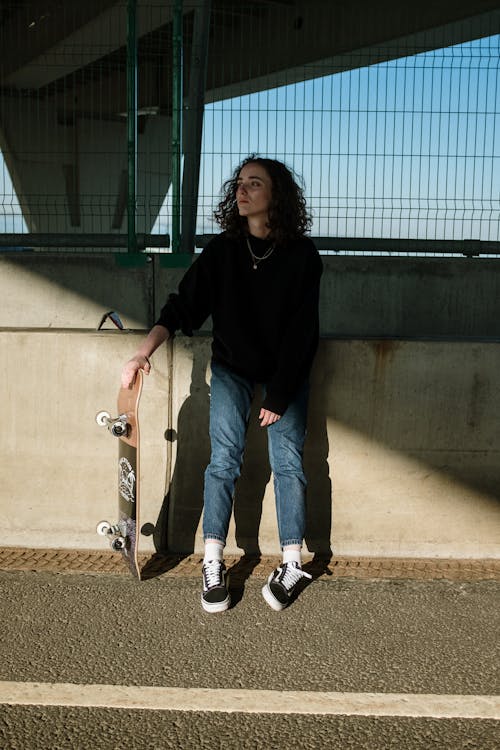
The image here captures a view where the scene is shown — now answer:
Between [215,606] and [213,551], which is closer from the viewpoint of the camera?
[215,606]

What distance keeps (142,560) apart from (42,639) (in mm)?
1000

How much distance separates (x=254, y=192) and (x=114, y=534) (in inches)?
68.3

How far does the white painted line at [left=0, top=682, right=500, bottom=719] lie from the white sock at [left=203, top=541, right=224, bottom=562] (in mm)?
988

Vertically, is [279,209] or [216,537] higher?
[279,209]

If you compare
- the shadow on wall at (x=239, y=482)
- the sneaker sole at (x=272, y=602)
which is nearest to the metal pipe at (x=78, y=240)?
the shadow on wall at (x=239, y=482)

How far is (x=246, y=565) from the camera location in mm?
4359

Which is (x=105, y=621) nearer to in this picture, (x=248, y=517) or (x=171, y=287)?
(x=248, y=517)

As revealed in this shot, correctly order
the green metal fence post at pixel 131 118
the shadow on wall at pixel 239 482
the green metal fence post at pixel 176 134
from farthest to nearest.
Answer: the green metal fence post at pixel 131 118 < the green metal fence post at pixel 176 134 < the shadow on wall at pixel 239 482

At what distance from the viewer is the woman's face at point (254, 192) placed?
161 inches

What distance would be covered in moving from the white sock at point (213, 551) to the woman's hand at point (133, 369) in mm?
806

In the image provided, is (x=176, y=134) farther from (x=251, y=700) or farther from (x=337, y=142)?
(x=251, y=700)

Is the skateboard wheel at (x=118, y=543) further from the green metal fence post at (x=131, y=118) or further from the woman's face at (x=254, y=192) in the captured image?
the green metal fence post at (x=131, y=118)

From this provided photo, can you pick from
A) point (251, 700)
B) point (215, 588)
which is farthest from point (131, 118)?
point (251, 700)

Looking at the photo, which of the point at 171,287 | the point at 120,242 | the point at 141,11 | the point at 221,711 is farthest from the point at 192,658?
the point at 141,11
